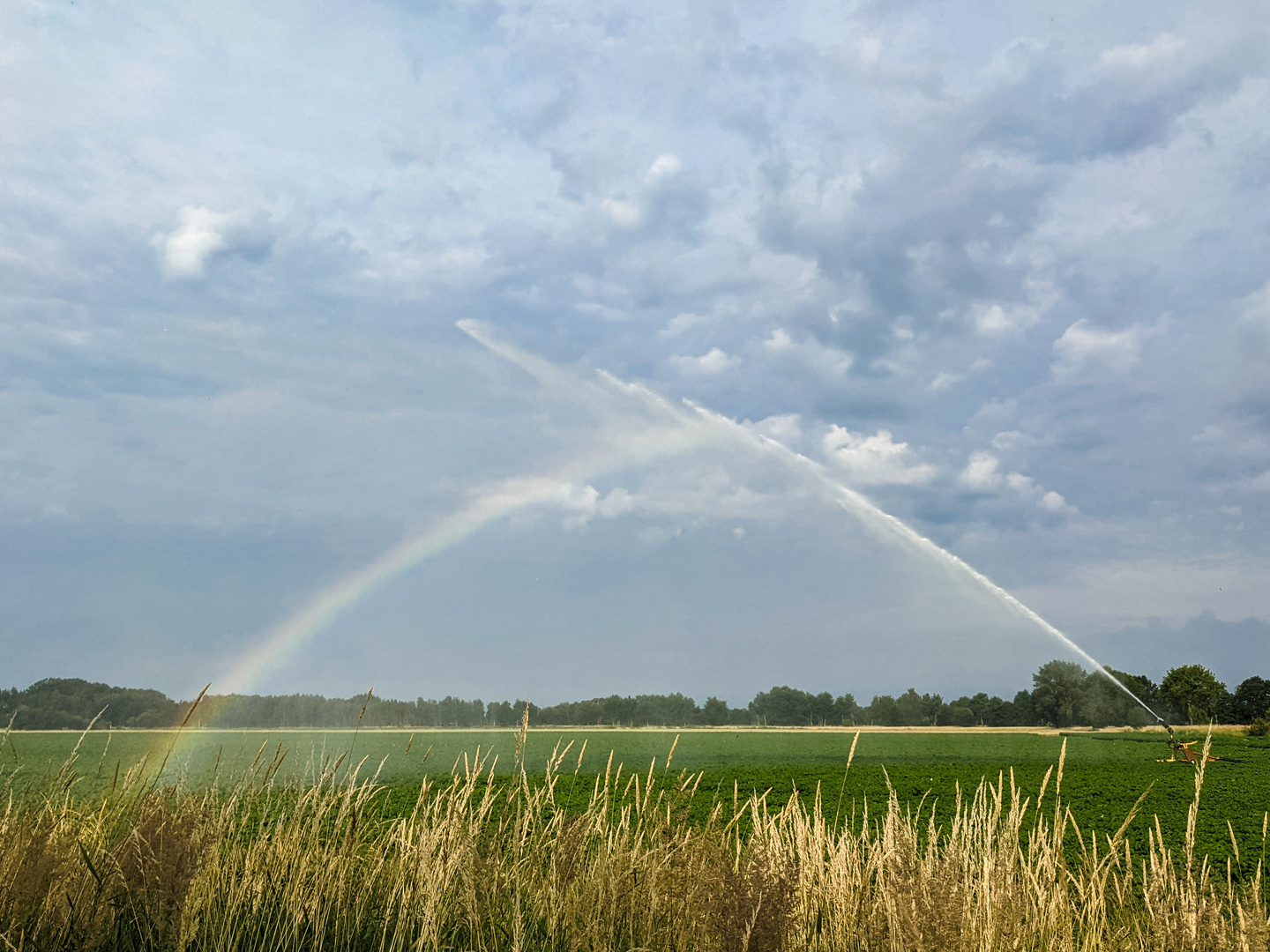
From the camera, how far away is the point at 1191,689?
100250mm

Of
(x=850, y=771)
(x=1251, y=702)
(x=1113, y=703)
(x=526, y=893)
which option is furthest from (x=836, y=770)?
(x=1251, y=702)

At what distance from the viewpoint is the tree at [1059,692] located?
102m

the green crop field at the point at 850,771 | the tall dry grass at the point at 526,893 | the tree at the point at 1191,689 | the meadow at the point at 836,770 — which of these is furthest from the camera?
the tree at the point at 1191,689

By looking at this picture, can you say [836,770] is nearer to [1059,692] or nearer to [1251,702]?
[1059,692]

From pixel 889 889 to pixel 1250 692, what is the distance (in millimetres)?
137279

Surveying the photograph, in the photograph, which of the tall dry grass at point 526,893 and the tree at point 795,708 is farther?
the tree at point 795,708

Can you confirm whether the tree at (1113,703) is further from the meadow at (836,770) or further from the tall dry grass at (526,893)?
the tall dry grass at (526,893)

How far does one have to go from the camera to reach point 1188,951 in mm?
4930

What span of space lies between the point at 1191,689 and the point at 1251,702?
1640cm

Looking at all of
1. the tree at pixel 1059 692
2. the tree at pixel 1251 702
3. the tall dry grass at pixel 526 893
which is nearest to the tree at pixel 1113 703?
the tree at pixel 1059 692

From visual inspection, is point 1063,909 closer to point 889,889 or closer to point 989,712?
point 889,889

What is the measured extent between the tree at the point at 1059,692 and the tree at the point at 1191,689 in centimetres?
1170

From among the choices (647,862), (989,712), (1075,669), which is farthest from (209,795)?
(989,712)

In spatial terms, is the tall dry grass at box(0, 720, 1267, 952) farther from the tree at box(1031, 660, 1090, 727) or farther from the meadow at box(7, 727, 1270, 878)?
the tree at box(1031, 660, 1090, 727)
